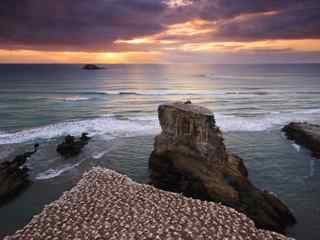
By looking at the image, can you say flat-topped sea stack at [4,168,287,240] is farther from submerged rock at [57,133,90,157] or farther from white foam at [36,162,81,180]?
submerged rock at [57,133,90,157]

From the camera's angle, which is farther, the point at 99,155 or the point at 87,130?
the point at 87,130

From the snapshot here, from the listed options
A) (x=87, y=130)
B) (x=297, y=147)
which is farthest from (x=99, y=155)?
(x=297, y=147)

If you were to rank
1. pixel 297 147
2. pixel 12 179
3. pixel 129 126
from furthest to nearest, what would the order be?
pixel 129 126 < pixel 297 147 < pixel 12 179

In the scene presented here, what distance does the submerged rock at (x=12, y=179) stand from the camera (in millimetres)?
22250

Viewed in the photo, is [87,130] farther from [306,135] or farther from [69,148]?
[306,135]

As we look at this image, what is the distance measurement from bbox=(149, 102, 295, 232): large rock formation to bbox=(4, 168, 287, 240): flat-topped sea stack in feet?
10.6

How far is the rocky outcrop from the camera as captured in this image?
103 feet

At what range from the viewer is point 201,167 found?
22469mm

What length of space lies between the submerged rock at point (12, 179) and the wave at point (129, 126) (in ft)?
30.5

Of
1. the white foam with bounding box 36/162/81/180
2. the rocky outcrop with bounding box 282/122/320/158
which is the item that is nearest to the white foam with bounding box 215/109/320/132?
the rocky outcrop with bounding box 282/122/320/158

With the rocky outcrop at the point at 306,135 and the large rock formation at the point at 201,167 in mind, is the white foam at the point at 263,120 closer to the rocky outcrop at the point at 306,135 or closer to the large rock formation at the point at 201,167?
the rocky outcrop at the point at 306,135

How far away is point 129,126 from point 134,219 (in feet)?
86.2

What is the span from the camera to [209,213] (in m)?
16.2

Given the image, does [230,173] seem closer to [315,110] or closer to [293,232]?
[293,232]
